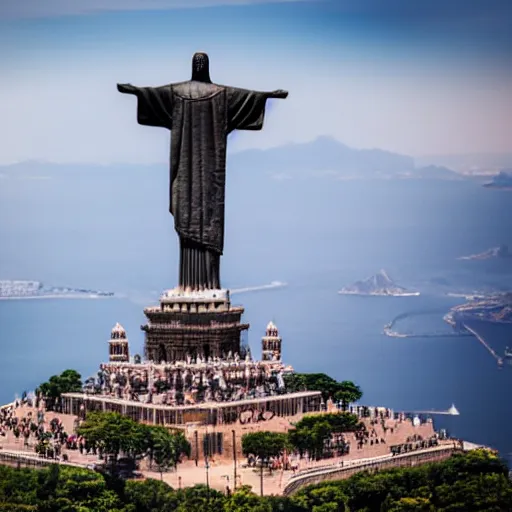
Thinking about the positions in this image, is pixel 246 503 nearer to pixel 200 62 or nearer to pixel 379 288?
pixel 200 62

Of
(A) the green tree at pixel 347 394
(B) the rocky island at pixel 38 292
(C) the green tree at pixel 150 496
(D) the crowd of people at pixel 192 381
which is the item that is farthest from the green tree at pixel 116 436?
(B) the rocky island at pixel 38 292

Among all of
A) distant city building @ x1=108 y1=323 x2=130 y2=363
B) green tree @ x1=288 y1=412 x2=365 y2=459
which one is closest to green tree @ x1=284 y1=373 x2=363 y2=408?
green tree @ x1=288 y1=412 x2=365 y2=459

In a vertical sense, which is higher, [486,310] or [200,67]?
[200,67]

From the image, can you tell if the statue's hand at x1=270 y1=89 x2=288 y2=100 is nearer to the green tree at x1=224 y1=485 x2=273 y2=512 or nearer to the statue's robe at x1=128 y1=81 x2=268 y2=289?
the statue's robe at x1=128 y1=81 x2=268 y2=289

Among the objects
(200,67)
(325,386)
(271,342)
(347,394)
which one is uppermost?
(200,67)

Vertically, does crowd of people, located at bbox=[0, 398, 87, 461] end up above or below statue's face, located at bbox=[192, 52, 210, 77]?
below

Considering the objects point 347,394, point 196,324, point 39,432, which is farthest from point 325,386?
point 39,432

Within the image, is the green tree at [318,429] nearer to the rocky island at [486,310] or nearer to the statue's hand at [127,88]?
the statue's hand at [127,88]
